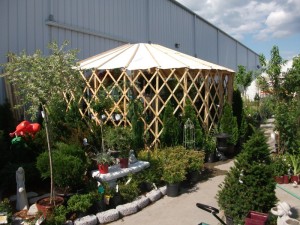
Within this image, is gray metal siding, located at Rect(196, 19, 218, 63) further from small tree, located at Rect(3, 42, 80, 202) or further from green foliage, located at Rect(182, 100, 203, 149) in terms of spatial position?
small tree, located at Rect(3, 42, 80, 202)

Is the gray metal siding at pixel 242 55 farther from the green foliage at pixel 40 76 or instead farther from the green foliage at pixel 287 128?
the green foliage at pixel 40 76

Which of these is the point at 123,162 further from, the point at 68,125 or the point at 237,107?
the point at 237,107

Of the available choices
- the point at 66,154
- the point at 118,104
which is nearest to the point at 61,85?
the point at 66,154

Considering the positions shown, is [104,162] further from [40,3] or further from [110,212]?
[40,3]

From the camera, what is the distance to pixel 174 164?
621 centimetres

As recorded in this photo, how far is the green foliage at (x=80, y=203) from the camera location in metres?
4.64

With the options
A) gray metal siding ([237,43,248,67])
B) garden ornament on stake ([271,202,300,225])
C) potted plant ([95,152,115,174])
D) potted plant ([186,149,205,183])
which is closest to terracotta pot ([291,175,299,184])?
potted plant ([186,149,205,183])

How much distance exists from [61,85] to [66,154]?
1.23m

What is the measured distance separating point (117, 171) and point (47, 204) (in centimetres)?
156

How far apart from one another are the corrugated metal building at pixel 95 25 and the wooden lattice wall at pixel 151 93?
1389 millimetres

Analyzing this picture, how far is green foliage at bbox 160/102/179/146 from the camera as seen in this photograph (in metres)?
7.81

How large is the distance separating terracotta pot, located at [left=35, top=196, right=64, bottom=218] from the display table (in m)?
0.90

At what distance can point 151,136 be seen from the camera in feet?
27.0

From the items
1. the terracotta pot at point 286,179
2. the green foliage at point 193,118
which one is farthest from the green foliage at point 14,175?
the terracotta pot at point 286,179
